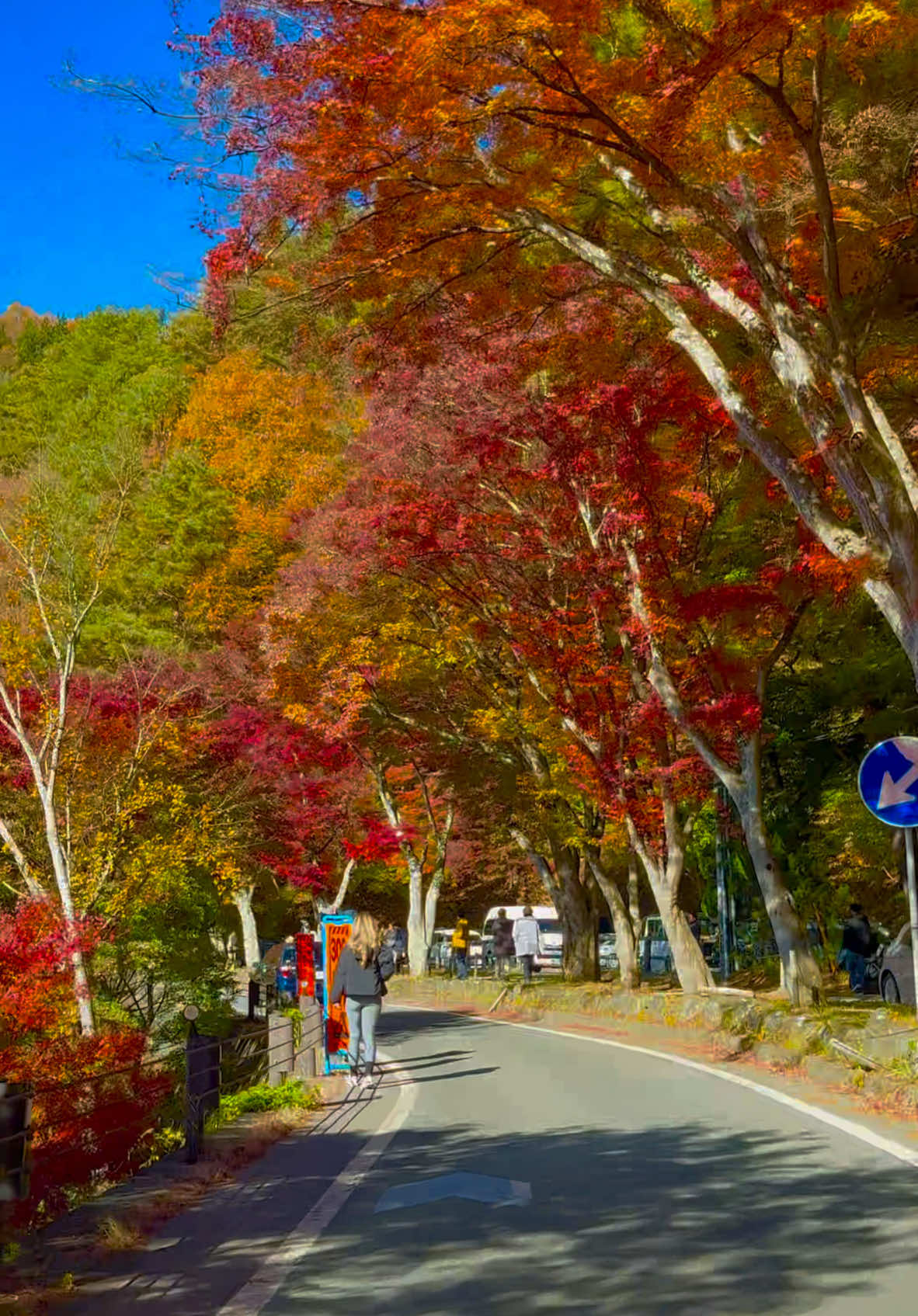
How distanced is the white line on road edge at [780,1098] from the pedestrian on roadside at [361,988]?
3519 millimetres

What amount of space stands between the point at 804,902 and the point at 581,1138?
2093 centimetres

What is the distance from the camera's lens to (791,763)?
2958 cm

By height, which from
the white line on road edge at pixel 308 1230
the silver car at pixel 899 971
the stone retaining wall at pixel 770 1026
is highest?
the silver car at pixel 899 971

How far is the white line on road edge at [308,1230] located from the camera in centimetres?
588

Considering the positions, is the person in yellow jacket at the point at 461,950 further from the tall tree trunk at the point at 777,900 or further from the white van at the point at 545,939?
the tall tree trunk at the point at 777,900

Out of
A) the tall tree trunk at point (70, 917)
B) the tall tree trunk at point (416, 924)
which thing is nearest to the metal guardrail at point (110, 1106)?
the tall tree trunk at point (70, 917)

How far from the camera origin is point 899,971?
19484 mm

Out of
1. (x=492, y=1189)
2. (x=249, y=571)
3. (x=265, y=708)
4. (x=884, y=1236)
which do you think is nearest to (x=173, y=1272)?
(x=492, y=1189)

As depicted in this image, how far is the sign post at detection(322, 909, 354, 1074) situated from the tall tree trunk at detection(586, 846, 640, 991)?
9797 millimetres

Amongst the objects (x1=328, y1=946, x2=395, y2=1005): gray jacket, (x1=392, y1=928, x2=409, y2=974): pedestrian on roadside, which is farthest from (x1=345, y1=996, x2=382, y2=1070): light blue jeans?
(x1=392, y1=928, x2=409, y2=974): pedestrian on roadside

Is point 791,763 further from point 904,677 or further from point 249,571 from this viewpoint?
point 249,571

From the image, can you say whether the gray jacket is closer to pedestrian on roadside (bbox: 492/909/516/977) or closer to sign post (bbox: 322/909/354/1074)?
sign post (bbox: 322/909/354/1074)

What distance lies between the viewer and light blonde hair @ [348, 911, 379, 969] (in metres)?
15.2

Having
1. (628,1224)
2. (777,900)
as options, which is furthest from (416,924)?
(628,1224)
